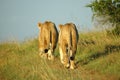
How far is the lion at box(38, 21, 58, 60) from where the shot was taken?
12992 mm

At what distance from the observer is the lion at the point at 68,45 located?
1141 centimetres

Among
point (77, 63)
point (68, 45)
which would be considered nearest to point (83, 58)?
point (77, 63)

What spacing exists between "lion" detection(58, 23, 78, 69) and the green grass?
302mm

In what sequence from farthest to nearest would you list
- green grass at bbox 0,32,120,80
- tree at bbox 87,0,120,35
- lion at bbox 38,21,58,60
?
1. tree at bbox 87,0,120,35
2. lion at bbox 38,21,58,60
3. green grass at bbox 0,32,120,80

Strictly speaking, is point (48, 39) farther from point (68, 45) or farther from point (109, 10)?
point (109, 10)

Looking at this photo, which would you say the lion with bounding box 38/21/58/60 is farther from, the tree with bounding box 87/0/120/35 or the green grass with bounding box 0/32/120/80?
the tree with bounding box 87/0/120/35

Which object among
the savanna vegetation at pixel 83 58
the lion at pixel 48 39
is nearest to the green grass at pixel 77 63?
the savanna vegetation at pixel 83 58

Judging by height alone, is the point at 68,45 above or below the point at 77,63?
above

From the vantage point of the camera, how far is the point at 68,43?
11.4 meters

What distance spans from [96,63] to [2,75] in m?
3.10

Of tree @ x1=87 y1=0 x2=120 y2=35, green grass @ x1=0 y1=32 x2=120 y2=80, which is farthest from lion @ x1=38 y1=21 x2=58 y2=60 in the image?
tree @ x1=87 y1=0 x2=120 y2=35

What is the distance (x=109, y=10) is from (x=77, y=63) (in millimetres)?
5843

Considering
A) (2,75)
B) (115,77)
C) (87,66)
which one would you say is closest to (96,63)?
(87,66)

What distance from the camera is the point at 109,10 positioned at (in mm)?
17500
